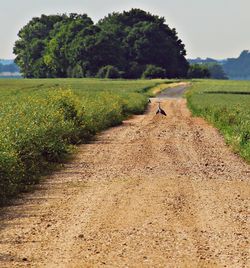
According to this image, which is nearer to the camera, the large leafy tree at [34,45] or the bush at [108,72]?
the bush at [108,72]

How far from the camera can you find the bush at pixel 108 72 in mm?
116000

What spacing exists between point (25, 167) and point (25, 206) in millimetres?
3008

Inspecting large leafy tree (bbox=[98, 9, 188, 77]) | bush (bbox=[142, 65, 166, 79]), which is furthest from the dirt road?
large leafy tree (bbox=[98, 9, 188, 77])

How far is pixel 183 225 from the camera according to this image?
36.3 ft

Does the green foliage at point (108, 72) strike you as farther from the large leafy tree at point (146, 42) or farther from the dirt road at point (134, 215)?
the dirt road at point (134, 215)

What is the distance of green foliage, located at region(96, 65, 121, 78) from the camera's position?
381 feet

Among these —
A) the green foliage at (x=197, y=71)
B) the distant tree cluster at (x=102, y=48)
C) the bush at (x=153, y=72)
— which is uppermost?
the distant tree cluster at (x=102, y=48)

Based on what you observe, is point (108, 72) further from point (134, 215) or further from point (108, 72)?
point (134, 215)

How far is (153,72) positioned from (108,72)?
11900mm

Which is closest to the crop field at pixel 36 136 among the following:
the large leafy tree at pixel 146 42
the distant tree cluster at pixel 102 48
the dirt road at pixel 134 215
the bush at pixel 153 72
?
the dirt road at pixel 134 215

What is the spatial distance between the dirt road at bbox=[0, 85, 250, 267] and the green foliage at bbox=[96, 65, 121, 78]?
9577 cm

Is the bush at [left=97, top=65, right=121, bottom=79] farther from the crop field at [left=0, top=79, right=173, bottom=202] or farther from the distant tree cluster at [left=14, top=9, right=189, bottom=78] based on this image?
the crop field at [left=0, top=79, right=173, bottom=202]

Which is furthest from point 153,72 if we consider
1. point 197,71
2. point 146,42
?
point 197,71

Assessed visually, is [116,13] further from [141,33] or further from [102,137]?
[102,137]
